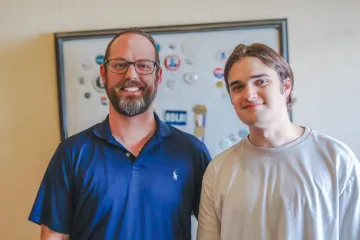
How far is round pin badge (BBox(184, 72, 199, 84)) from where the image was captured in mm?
1477

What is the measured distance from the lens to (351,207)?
36.5 inches

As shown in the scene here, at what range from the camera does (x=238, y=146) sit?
1107 millimetres

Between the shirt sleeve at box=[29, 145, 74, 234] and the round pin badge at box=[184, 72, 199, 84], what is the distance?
65 centimetres

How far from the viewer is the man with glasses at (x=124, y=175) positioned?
1.09 meters

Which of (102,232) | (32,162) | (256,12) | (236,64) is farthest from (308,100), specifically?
(32,162)

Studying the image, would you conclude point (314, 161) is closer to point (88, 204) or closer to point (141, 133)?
point (141, 133)

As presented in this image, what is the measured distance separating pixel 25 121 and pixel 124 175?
778 mm

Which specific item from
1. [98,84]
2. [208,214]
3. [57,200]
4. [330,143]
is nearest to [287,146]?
[330,143]

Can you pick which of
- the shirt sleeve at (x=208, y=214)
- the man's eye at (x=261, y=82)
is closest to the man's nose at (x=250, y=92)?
the man's eye at (x=261, y=82)

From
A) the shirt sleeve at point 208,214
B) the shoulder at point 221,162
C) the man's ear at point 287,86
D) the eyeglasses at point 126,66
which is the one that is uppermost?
the eyeglasses at point 126,66

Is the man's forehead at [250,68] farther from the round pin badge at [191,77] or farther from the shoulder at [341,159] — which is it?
the round pin badge at [191,77]

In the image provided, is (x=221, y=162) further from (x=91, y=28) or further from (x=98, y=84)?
(x=91, y=28)

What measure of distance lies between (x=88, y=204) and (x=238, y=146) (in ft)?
1.87

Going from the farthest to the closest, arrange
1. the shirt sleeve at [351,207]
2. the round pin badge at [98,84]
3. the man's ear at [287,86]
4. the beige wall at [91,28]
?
the round pin badge at [98,84]
the beige wall at [91,28]
the man's ear at [287,86]
the shirt sleeve at [351,207]
